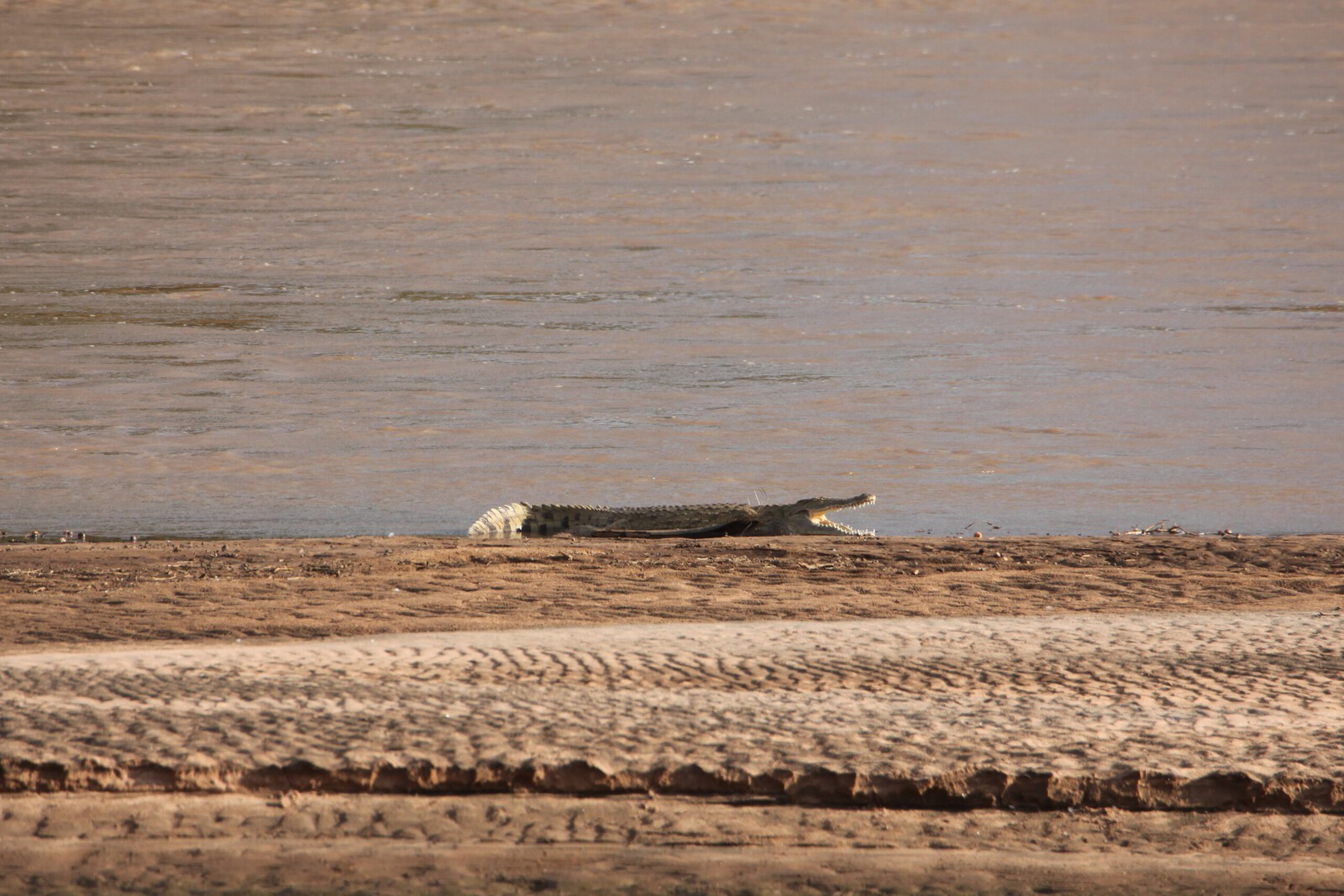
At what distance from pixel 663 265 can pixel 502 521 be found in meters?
8.40

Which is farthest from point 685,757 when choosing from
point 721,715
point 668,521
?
point 668,521

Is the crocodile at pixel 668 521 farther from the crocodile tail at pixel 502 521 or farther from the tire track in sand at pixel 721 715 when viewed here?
the tire track in sand at pixel 721 715

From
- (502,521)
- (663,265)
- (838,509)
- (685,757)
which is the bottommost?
(685,757)

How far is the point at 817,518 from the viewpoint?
7.38m

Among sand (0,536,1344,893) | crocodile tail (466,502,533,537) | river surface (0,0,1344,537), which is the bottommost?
sand (0,536,1344,893)

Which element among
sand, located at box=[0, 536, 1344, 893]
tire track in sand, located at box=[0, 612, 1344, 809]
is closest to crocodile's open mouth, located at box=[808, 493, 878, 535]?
sand, located at box=[0, 536, 1344, 893]

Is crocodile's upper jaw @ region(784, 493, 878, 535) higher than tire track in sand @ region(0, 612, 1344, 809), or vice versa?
crocodile's upper jaw @ region(784, 493, 878, 535)

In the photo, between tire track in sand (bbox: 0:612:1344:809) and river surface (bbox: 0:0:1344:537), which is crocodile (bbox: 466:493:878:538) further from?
tire track in sand (bbox: 0:612:1344:809)

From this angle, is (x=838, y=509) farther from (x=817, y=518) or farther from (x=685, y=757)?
(x=685, y=757)

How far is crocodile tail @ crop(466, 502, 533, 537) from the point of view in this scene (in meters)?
7.29

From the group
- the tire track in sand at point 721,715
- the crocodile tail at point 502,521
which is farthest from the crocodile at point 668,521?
the tire track in sand at point 721,715

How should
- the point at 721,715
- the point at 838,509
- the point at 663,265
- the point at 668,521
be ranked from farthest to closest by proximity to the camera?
1. the point at 663,265
2. the point at 838,509
3. the point at 668,521
4. the point at 721,715

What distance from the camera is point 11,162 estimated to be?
67.8ft

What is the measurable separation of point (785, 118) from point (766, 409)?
13867 mm
